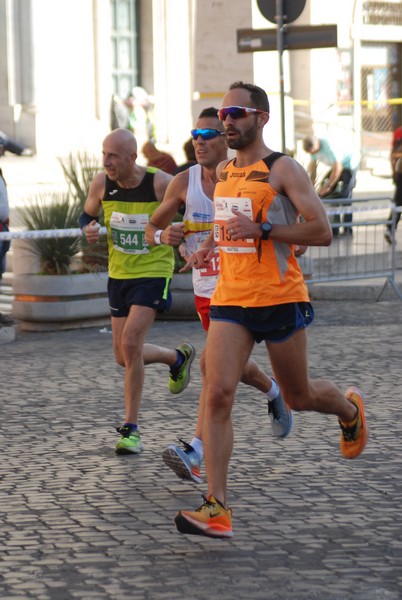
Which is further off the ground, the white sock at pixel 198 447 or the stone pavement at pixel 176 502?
the white sock at pixel 198 447

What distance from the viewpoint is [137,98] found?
2878cm

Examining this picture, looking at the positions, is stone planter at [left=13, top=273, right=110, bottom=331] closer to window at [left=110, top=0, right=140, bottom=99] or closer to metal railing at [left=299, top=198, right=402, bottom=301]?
metal railing at [left=299, top=198, right=402, bottom=301]

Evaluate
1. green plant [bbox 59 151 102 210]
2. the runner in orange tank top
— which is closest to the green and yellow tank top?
the runner in orange tank top

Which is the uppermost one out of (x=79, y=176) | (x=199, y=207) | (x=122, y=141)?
(x=122, y=141)

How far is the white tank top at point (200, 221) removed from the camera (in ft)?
23.5

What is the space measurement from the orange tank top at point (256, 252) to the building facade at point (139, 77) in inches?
603

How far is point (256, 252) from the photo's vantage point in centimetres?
595

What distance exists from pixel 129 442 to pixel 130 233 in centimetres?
117

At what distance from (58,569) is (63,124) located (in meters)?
24.5

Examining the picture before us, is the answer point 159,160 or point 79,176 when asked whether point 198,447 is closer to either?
point 79,176

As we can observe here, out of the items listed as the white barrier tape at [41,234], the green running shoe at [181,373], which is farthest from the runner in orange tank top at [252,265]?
the white barrier tape at [41,234]

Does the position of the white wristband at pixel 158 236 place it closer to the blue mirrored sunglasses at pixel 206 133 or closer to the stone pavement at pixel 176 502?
the blue mirrored sunglasses at pixel 206 133

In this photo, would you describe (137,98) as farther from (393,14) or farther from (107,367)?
(107,367)

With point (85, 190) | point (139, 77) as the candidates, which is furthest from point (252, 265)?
point (139, 77)
